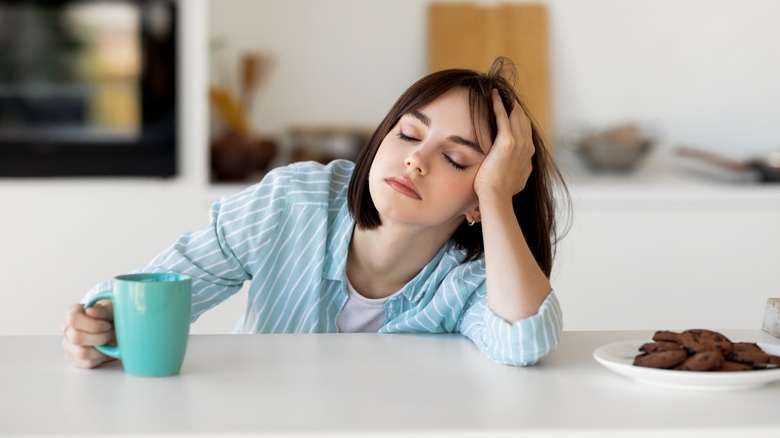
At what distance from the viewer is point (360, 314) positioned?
1563mm

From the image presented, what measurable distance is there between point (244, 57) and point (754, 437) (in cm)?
265

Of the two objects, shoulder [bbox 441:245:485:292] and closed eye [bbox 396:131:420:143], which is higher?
closed eye [bbox 396:131:420:143]

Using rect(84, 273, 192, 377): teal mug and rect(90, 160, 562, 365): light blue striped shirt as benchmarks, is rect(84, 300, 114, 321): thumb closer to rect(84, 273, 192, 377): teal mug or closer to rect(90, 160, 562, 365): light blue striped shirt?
rect(84, 273, 192, 377): teal mug

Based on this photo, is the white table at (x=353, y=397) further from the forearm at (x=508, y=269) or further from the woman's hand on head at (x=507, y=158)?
the woman's hand on head at (x=507, y=158)

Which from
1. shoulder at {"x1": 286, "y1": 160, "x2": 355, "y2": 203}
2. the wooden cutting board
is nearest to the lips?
shoulder at {"x1": 286, "y1": 160, "x2": 355, "y2": 203}

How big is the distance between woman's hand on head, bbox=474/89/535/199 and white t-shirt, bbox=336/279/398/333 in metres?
0.26

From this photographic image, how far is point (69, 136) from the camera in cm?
297

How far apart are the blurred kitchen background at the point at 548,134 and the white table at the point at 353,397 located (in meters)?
1.68

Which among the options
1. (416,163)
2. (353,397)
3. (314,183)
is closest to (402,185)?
(416,163)

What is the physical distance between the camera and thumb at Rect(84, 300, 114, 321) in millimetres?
1149

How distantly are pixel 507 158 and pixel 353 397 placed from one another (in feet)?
1.72

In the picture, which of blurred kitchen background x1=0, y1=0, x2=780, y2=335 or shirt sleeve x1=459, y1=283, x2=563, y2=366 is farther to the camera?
blurred kitchen background x1=0, y1=0, x2=780, y2=335

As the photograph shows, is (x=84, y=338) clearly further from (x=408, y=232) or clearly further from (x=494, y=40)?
(x=494, y=40)

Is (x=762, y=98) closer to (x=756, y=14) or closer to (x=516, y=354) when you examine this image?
(x=756, y=14)
